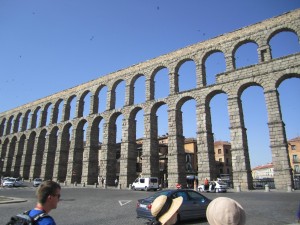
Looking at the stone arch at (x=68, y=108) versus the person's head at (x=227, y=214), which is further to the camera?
the stone arch at (x=68, y=108)

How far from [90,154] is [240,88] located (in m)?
24.3

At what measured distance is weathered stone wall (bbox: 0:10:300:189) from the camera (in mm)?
26312

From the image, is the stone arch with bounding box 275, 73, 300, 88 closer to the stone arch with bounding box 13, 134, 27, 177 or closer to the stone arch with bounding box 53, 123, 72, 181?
the stone arch with bounding box 53, 123, 72, 181

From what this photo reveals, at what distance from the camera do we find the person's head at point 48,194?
3.06m

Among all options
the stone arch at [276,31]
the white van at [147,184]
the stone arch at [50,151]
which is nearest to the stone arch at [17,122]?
the stone arch at [50,151]

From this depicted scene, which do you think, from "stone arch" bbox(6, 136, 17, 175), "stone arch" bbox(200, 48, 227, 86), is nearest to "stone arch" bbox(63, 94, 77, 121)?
"stone arch" bbox(6, 136, 17, 175)

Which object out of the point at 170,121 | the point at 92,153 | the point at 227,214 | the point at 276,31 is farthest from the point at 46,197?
the point at 92,153

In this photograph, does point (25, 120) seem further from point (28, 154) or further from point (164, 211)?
point (164, 211)

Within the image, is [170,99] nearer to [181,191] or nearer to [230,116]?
[230,116]

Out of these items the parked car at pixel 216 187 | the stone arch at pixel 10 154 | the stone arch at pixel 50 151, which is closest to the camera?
the parked car at pixel 216 187

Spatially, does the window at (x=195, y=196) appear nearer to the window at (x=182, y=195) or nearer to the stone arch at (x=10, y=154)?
the window at (x=182, y=195)

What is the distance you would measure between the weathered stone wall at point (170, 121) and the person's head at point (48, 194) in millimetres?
25013

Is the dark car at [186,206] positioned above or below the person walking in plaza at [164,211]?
below

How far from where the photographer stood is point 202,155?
2895 centimetres
